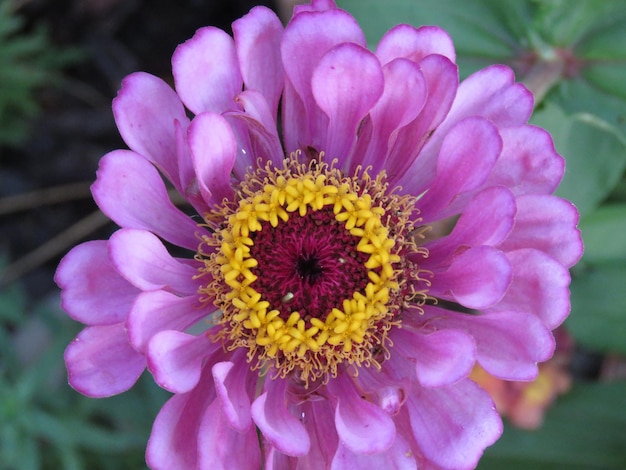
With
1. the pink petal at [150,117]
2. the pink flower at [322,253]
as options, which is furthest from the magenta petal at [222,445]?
the pink petal at [150,117]

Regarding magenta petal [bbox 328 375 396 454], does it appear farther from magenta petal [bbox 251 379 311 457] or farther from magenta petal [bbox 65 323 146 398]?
magenta petal [bbox 65 323 146 398]

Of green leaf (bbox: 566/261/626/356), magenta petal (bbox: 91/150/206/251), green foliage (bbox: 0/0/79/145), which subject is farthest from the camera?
green foliage (bbox: 0/0/79/145)

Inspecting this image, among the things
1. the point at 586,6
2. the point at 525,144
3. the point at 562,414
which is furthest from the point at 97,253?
the point at 562,414

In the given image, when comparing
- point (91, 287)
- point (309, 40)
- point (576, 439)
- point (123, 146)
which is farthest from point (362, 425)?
point (123, 146)

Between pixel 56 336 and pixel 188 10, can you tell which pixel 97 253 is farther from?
pixel 188 10

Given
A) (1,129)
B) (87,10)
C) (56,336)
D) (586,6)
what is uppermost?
(586,6)

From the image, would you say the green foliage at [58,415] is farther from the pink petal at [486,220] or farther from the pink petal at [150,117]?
the pink petal at [486,220]

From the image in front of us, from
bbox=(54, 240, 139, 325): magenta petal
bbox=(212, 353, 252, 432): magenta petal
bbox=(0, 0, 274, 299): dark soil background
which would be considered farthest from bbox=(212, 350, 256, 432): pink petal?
bbox=(0, 0, 274, 299): dark soil background
